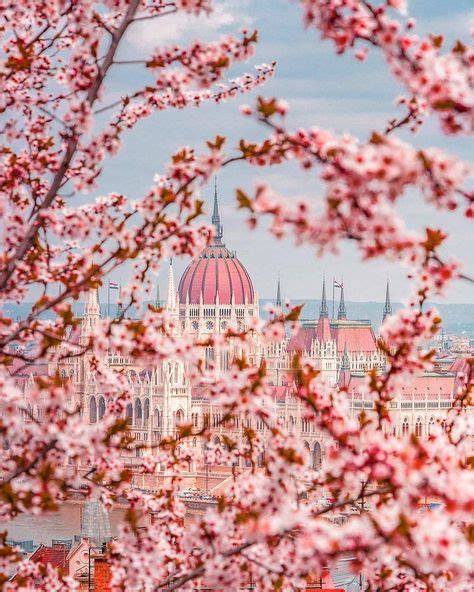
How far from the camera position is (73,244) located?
643 cm

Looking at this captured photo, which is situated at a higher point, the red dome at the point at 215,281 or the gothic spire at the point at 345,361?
the red dome at the point at 215,281

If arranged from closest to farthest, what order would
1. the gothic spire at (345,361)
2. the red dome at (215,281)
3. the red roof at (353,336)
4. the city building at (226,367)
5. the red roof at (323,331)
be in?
1. the city building at (226,367)
2. the gothic spire at (345,361)
3. the red roof at (323,331)
4. the red dome at (215,281)
5. the red roof at (353,336)

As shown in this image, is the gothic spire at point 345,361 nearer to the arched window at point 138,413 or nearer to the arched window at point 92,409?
the arched window at point 138,413

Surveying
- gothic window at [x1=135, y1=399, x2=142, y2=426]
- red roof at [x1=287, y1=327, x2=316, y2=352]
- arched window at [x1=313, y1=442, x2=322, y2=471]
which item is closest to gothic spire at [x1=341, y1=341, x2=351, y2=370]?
red roof at [x1=287, y1=327, x2=316, y2=352]

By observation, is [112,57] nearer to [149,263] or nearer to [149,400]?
[149,263]

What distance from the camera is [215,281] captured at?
96875 millimetres

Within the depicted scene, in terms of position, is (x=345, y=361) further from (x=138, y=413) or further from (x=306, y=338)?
(x=138, y=413)

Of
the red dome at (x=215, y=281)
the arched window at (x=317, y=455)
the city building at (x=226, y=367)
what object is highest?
the red dome at (x=215, y=281)

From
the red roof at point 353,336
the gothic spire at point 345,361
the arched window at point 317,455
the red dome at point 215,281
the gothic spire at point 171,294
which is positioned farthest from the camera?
the red roof at point 353,336

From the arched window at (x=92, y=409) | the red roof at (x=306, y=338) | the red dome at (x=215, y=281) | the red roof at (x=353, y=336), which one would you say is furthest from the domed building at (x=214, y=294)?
the arched window at (x=92, y=409)

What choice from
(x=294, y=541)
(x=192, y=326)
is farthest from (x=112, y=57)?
(x=192, y=326)

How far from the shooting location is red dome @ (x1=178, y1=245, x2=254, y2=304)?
3778 inches

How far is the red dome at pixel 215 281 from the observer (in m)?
96.0

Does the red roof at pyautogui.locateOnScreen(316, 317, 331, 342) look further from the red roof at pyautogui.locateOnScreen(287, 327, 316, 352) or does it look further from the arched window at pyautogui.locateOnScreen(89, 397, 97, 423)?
the arched window at pyautogui.locateOnScreen(89, 397, 97, 423)
